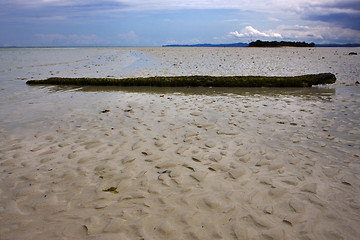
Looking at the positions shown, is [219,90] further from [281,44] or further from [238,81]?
[281,44]

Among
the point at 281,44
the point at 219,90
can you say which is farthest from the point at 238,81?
the point at 281,44

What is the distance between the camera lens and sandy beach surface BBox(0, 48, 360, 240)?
2.69 meters

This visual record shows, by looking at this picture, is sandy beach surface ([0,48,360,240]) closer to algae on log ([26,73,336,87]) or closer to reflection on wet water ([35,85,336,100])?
reflection on wet water ([35,85,336,100])

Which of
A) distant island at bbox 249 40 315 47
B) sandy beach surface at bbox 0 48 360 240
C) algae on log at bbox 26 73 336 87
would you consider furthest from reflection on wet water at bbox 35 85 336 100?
distant island at bbox 249 40 315 47

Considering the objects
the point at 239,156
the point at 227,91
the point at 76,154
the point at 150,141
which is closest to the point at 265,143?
the point at 239,156

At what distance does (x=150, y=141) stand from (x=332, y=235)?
3.49 meters

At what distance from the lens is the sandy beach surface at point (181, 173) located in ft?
8.81

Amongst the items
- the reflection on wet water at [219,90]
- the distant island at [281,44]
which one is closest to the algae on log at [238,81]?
the reflection on wet water at [219,90]

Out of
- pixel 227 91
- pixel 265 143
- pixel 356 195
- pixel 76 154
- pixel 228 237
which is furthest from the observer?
pixel 227 91

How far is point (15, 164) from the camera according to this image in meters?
4.16

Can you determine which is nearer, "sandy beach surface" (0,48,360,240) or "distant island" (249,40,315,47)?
"sandy beach surface" (0,48,360,240)

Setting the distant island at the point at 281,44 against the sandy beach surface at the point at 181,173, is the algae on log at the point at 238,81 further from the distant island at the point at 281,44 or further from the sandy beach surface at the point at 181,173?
the distant island at the point at 281,44

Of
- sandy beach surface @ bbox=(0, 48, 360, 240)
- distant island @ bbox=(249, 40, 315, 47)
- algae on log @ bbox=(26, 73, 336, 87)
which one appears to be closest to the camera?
sandy beach surface @ bbox=(0, 48, 360, 240)

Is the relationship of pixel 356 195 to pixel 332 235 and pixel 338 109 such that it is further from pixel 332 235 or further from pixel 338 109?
pixel 338 109
